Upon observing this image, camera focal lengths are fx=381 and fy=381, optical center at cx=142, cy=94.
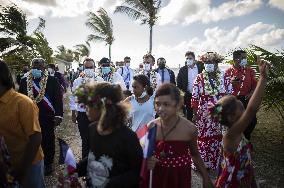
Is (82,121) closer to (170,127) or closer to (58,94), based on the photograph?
(58,94)

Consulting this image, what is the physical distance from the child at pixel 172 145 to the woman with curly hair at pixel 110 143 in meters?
0.59

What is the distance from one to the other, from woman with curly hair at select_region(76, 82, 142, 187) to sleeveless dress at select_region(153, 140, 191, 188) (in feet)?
2.21

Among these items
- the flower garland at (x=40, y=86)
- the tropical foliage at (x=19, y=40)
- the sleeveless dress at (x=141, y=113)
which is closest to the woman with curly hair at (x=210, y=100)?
the sleeveless dress at (x=141, y=113)

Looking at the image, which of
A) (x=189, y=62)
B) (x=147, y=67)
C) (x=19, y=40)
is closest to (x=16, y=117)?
(x=189, y=62)

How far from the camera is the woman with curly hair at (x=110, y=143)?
9.61ft

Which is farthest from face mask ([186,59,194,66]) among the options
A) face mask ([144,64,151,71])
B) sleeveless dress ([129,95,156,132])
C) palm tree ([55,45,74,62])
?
palm tree ([55,45,74,62])

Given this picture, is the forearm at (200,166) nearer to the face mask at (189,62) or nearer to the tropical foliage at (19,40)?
the face mask at (189,62)

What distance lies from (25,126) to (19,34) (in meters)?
22.7

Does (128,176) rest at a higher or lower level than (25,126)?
lower

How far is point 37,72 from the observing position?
6879 millimetres

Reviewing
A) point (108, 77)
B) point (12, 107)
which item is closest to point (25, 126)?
point (12, 107)

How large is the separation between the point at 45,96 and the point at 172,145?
3.98 metres

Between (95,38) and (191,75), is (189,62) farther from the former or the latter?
(95,38)

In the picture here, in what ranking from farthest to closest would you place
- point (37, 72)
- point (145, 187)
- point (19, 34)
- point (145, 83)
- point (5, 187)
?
point (19, 34) < point (37, 72) < point (145, 83) < point (145, 187) < point (5, 187)
